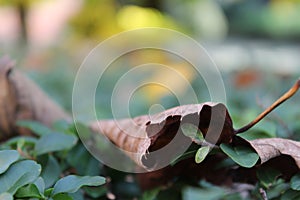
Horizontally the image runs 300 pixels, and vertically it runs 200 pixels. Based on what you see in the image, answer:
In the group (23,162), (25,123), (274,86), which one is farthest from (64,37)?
(23,162)

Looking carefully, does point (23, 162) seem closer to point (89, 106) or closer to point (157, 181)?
point (157, 181)

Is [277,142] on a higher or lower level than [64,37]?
higher

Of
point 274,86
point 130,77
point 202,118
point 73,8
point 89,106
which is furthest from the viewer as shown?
point 73,8

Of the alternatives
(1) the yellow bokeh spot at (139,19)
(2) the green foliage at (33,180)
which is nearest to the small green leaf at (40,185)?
(2) the green foliage at (33,180)

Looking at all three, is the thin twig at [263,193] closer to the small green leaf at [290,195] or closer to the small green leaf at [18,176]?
the small green leaf at [290,195]

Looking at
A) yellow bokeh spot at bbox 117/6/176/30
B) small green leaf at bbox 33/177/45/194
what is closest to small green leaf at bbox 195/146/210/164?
small green leaf at bbox 33/177/45/194

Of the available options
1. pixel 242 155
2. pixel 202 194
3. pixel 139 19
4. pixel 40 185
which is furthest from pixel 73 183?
pixel 139 19

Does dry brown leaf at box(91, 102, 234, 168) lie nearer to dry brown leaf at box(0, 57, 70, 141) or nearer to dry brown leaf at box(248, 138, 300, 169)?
dry brown leaf at box(248, 138, 300, 169)
